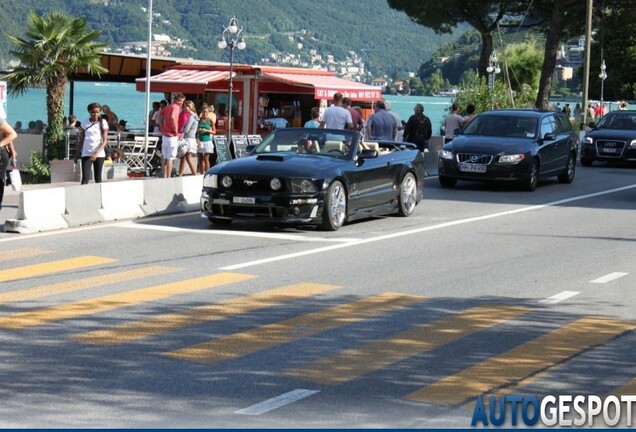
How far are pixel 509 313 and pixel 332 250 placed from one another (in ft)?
14.4

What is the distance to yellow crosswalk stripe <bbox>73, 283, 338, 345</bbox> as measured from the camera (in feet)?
31.8

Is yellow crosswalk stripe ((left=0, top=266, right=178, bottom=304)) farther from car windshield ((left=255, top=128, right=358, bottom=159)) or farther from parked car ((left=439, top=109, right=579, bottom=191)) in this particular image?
parked car ((left=439, top=109, right=579, bottom=191))

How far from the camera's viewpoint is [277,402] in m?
7.79

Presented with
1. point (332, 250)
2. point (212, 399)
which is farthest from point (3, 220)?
point (212, 399)

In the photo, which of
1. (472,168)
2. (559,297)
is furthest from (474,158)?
(559,297)

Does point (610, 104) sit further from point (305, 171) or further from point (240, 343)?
point (240, 343)

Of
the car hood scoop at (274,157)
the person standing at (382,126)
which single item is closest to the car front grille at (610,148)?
the person standing at (382,126)

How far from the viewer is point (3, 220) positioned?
58.8 ft

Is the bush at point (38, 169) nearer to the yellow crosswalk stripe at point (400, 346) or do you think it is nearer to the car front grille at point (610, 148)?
the car front grille at point (610, 148)

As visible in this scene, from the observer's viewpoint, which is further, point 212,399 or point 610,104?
point 610,104

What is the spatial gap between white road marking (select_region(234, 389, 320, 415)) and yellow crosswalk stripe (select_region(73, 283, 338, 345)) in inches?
77.8

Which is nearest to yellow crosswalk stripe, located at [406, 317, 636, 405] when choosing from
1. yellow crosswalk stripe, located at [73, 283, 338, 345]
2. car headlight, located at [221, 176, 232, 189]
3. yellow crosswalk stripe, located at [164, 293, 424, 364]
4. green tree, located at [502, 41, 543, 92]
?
yellow crosswalk stripe, located at [164, 293, 424, 364]

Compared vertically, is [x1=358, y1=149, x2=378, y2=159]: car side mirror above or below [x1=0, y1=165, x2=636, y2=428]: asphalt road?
above

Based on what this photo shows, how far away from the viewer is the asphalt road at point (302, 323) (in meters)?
7.81
